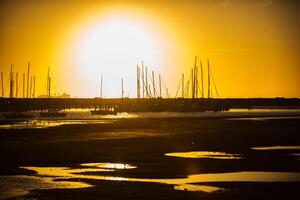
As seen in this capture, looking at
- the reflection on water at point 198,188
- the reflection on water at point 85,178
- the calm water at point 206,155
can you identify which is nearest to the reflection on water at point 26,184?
the reflection on water at point 85,178

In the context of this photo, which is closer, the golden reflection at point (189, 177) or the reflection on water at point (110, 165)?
the golden reflection at point (189, 177)

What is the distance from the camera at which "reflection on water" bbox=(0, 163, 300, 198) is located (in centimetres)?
2627

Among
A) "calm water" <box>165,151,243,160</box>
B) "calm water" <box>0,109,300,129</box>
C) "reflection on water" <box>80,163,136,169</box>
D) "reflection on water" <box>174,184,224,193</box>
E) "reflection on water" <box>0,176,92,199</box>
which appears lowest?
"reflection on water" <box>174,184,224,193</box>

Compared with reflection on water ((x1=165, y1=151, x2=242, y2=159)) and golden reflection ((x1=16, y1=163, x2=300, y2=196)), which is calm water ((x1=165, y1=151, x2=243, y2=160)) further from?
golden reflection ((x1=16, y1=163, x2=300, y2=196))

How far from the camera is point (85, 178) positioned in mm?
28938

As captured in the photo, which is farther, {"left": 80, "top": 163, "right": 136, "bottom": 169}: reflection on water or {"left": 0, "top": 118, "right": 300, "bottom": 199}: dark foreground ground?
{"left": 80, "top": 163, "right": 136, "bottom": 169}: reflection on water

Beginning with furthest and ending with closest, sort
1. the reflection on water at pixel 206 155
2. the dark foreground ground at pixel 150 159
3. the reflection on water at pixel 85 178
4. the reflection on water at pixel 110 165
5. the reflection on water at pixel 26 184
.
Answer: the reflection on water at pixel 206 155, the reflection on water at pixel 110 165, the reflection on water at pixel 85 178, the reflection on water at pixel 26 184, the dark foreground ground at pixel 150 159

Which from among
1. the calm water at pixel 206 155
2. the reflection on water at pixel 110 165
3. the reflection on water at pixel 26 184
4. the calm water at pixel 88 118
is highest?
the calm water at pixel 88 118

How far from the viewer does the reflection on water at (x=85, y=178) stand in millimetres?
26266

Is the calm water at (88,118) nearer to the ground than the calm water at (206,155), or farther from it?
farther from it

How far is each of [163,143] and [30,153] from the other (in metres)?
12.2

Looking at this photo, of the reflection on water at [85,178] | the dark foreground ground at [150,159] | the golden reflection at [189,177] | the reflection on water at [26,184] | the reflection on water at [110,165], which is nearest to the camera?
the dark foreground ground at [150,159]

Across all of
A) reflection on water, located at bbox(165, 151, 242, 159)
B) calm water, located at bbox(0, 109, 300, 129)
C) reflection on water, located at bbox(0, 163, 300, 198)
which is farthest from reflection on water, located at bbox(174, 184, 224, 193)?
calm water, located at bbox(0, 109, 300, 129)

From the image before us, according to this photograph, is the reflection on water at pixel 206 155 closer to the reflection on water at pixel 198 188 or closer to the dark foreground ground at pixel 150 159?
A: the dark foreground ground at pixel 150 159
